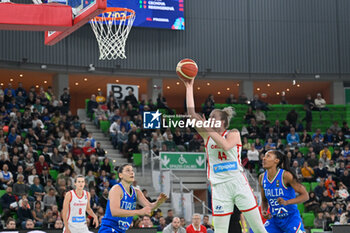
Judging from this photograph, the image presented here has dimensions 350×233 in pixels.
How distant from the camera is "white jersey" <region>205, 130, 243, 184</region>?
700 centimetres

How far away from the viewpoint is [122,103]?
25141mm

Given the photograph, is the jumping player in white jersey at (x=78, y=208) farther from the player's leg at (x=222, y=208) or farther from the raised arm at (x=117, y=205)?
the player's leg at (x=222, y=208)

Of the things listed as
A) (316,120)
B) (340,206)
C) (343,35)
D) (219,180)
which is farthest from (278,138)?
(219,180)

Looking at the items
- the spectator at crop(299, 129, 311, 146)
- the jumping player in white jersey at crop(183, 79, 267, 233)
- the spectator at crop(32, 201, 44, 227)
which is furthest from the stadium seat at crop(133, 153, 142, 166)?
the jumping player in white jersey at crop(183, 79, 267, 233)

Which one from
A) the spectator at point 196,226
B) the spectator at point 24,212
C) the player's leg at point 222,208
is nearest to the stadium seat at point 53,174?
the spectator at point 24,212

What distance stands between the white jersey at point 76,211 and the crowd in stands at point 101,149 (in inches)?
72.6

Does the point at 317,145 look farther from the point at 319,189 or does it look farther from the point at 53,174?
the point at 53,174

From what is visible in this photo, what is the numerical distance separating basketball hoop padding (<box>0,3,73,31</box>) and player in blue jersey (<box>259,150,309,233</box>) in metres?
4.24

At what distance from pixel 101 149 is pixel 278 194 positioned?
1217 cm

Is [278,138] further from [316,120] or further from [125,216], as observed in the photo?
[125,216]

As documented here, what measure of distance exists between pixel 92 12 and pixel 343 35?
21685 millimetres

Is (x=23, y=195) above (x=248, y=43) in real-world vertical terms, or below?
below

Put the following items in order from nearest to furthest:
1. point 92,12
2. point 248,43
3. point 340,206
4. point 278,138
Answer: point 92,12
point 340,206
point 278,138
point 248,43

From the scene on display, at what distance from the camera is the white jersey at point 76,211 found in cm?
1157
